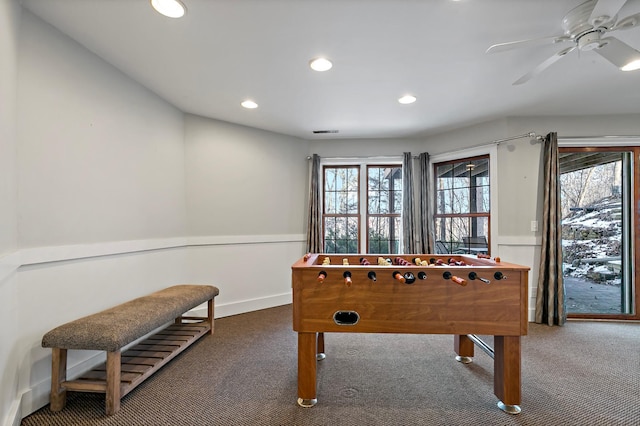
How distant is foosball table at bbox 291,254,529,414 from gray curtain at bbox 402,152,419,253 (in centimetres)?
233

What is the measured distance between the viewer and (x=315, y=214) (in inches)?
169

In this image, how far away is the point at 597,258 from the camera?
11.6 ft

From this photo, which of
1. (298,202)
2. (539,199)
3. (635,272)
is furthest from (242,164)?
(635,272)

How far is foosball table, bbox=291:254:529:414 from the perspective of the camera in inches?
71.6

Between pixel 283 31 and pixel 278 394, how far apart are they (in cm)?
237

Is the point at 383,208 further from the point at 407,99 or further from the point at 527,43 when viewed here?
the point at 527,43

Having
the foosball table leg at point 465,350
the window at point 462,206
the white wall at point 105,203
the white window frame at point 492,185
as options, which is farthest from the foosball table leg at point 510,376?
the white wall at point 105,203

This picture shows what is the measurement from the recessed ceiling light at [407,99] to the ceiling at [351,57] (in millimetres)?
77

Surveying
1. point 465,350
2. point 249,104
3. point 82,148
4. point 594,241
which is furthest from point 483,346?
point 82,148

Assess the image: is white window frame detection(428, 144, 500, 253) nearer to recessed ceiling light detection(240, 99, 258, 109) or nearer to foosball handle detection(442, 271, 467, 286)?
foosball handle detection(442, 271, 467, 286)

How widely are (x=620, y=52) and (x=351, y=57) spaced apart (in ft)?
5.28

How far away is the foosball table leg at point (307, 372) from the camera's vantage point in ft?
6.10

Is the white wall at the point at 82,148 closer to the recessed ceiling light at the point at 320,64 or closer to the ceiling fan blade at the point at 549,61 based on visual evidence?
the recessed ceiling light at the point at 320,64

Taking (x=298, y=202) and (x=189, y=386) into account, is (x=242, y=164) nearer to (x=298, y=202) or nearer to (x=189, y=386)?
(x=298, y=202)
